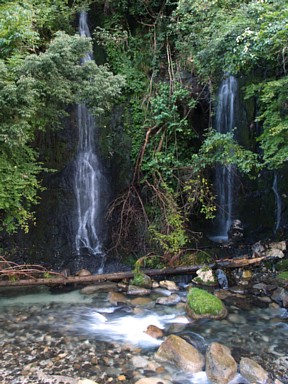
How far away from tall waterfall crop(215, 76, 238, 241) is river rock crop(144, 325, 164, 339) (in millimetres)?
4611

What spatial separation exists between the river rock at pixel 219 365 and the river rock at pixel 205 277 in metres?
2.68

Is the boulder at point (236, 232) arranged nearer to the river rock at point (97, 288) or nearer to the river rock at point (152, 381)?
the river rock at point (97, 288)

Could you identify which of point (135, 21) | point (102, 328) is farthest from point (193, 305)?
point (135, 21)

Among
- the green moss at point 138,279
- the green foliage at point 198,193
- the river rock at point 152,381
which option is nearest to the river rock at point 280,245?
the green foliage at point 198,193

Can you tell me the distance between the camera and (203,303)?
19.1 feet

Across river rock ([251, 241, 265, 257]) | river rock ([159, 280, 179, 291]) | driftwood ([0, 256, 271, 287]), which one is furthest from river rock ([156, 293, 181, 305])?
river rock ([251, 241, 265, 257])

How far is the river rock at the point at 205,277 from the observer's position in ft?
23.5

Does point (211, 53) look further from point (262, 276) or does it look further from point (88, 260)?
point (88, 260)

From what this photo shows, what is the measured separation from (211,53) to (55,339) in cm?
606

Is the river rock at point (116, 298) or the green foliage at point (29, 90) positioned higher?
the green foliage at point (29, 90)

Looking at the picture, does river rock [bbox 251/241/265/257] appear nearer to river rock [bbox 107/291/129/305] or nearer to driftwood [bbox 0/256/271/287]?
driftwood [bbox 0/256/271/287]

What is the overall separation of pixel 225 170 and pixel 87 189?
4.07 m

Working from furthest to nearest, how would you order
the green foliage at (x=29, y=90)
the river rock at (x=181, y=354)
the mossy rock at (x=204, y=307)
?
the mossy rock at (x=204, y=307), the green foliage at (x=29, y=90), the river rock at (x=181, y=354)

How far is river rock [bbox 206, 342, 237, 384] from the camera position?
4.08 metres
